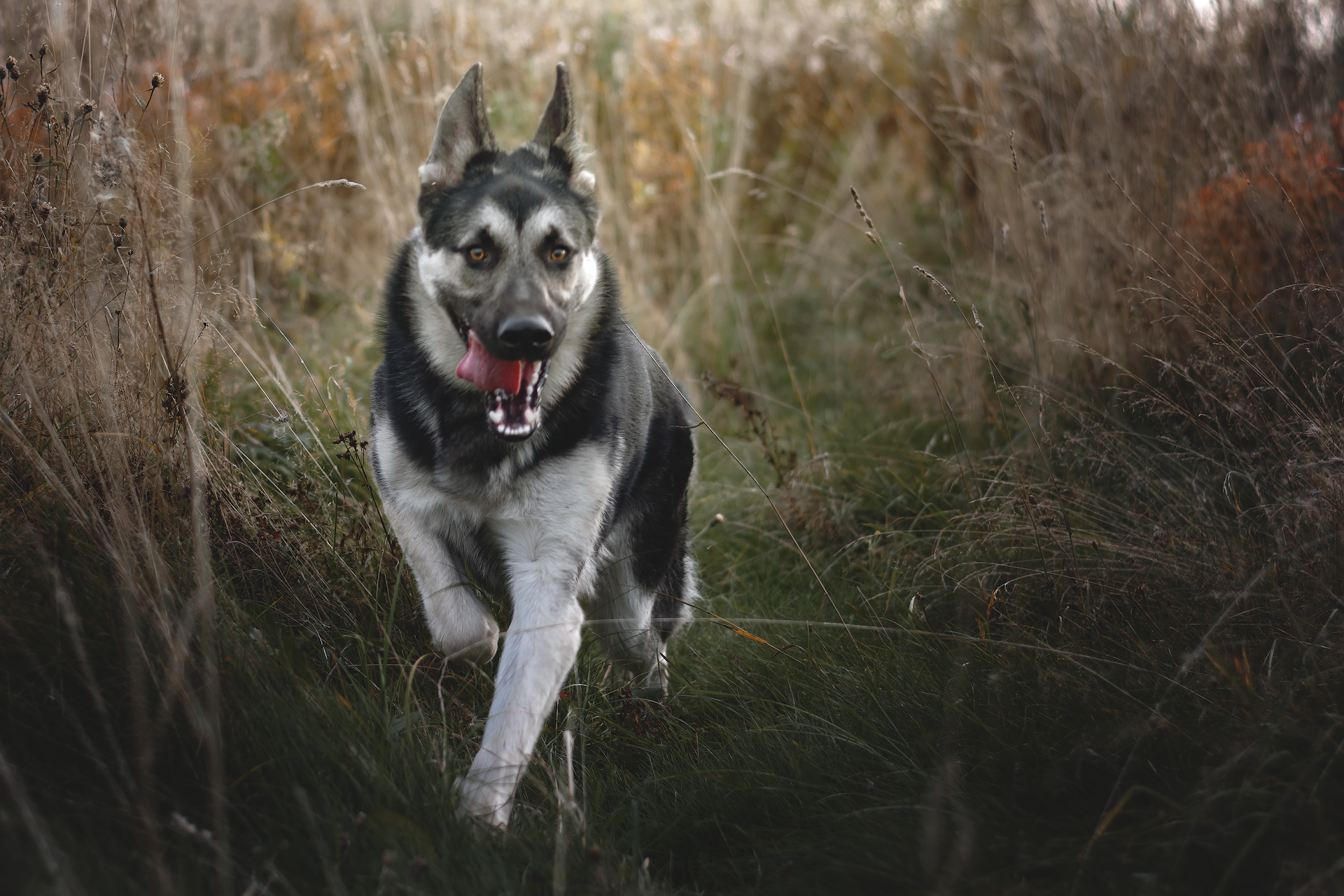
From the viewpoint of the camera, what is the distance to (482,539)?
9.32 ft

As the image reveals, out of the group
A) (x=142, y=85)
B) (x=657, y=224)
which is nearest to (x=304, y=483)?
(x=142, y=85)

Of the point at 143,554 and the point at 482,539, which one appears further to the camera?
the point at 482,539

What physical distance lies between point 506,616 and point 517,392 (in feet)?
3.17

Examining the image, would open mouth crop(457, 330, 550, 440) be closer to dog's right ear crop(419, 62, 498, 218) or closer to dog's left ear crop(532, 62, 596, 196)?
dog's right ear crop(419, 62, 498, 218)

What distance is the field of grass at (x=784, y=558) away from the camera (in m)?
1.89

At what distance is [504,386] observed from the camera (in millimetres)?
2670

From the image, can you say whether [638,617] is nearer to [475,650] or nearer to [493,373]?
[475,650]

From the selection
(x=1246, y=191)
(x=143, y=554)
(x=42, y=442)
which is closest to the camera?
(x=143, y=554)

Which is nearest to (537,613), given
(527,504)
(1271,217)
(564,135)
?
(527,504)

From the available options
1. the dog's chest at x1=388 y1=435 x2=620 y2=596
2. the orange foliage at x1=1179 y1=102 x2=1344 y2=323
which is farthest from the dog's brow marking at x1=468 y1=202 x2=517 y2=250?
the orange foliage at x1=1179 y1=102 x2=1344 y2=323

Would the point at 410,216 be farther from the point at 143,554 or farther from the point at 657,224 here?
the point at 143,554

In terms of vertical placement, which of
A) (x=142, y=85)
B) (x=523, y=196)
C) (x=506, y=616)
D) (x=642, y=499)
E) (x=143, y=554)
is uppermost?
(x=142, y=85)

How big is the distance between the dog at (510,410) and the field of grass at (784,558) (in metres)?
0.22

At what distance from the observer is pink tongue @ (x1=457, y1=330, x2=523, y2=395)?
2668 mm
